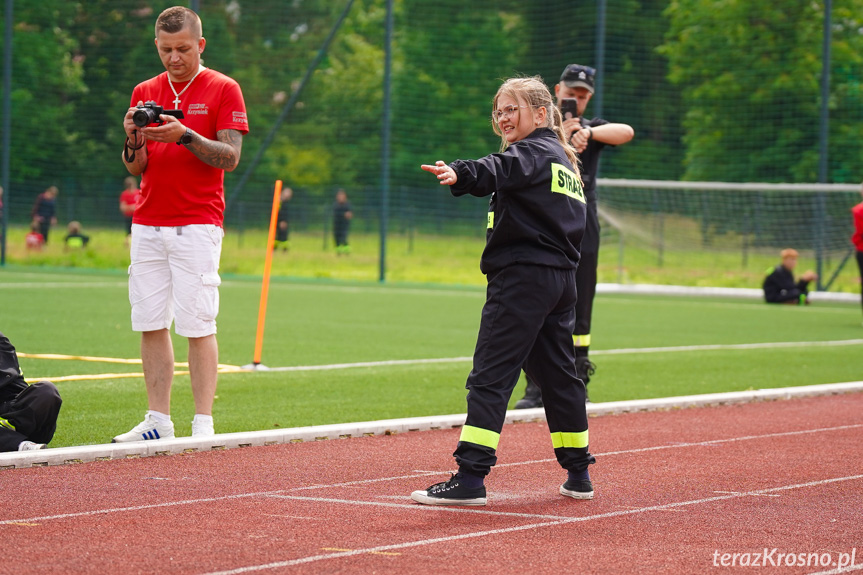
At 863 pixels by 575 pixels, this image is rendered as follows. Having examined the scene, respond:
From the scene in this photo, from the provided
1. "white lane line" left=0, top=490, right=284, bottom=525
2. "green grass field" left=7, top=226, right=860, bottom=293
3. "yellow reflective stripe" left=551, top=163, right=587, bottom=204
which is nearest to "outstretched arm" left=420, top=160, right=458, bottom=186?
"yellow reflective stripe" left=551, top=163, right=587, bottom=204

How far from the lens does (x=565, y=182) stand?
567 cm

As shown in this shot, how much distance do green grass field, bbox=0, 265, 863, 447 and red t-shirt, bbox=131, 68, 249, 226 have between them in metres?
1.29

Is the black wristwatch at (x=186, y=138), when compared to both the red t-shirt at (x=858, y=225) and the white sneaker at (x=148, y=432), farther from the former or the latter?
the red t-shirt at (x=858, y=225)

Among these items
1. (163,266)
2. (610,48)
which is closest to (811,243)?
(610,48)

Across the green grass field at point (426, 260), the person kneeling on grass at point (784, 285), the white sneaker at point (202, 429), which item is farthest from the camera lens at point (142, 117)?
the green grass field at point (426, 260)

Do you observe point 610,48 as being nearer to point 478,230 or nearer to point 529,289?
point 478,230

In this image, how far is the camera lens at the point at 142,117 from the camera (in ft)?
21.2

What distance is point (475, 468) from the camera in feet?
18.1

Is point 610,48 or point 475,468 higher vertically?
point 610,48

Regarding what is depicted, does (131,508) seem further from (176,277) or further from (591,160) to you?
(591,160)

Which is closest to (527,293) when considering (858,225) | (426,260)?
(858,225)

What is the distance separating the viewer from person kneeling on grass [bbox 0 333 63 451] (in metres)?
6.50

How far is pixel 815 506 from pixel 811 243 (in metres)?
21.6

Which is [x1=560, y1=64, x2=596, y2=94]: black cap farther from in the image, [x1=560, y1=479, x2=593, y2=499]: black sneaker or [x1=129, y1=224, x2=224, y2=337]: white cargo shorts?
[x1=560, y1=479, x2=593, y2=499]: black sneaker
